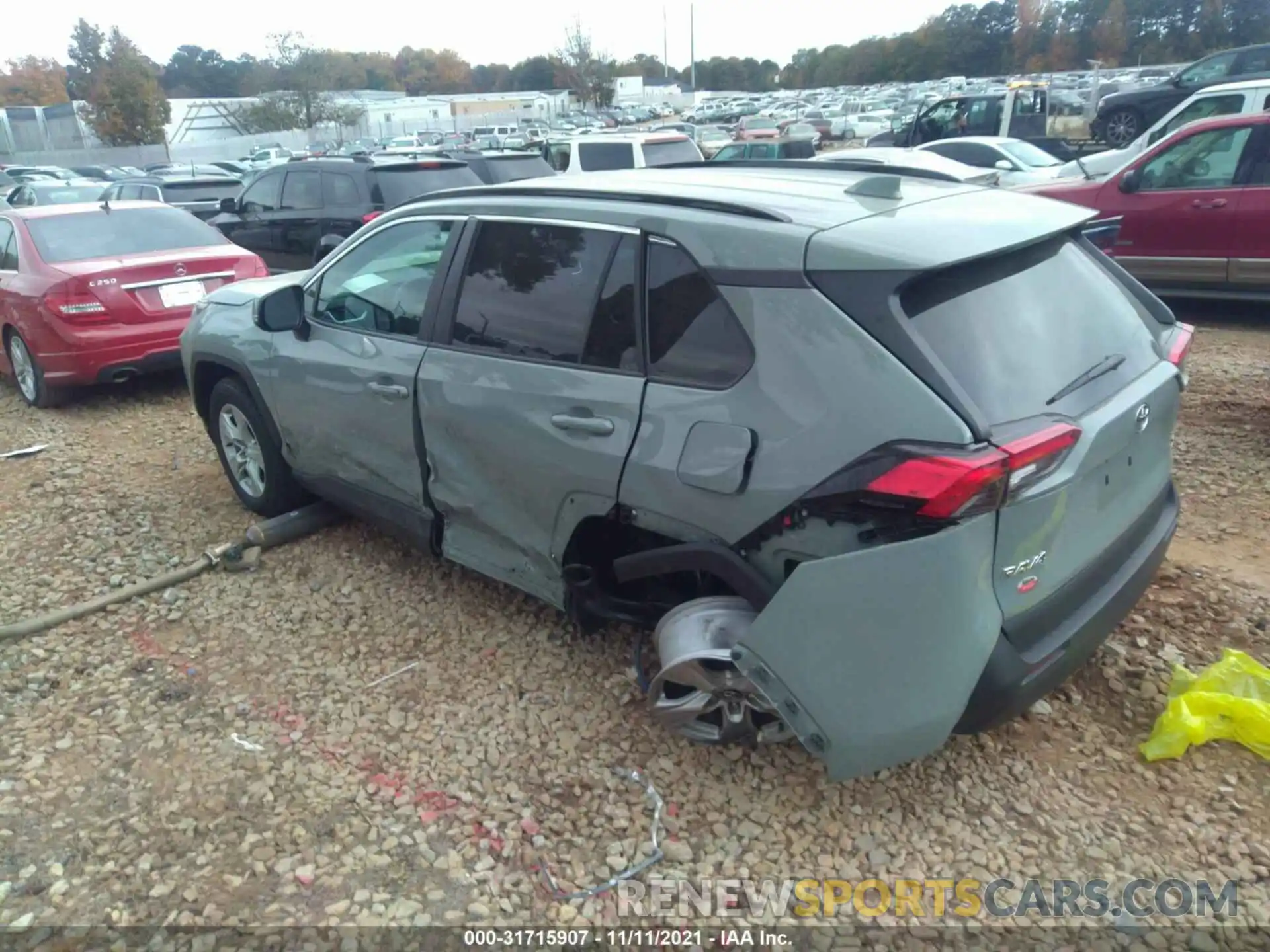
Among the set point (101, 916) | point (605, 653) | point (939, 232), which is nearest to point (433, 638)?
point (605, 653)

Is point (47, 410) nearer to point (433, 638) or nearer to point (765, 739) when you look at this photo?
point (433, 638)

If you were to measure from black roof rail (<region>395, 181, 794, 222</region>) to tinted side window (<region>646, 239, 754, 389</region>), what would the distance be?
0.18 m

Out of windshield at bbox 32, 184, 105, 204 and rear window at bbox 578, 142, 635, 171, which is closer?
rear window at bbox 578, 142, 635, 171

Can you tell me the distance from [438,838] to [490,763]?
34 cm

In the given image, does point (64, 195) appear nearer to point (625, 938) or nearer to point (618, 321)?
point (618, 321)

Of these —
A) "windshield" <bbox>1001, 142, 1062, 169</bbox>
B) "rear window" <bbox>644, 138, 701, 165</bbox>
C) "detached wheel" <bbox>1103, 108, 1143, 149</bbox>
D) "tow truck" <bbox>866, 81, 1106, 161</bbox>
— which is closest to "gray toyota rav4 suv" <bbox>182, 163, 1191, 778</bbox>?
"rear window" <bbox>644, 138, 701, 165</bbox>

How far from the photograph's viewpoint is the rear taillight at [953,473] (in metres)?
2.27

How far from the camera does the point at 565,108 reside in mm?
68188

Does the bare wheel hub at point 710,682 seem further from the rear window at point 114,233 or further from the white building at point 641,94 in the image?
the white building at point 641,94

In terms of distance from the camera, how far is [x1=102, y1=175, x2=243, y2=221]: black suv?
15188mm

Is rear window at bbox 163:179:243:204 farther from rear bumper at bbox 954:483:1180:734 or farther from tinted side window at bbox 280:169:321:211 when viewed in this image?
rear bumper at bbox 954:483:1180:734

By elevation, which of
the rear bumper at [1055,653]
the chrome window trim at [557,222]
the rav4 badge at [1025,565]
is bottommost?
the rear bumper at [1055,653]

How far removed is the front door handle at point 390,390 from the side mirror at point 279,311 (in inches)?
26.0

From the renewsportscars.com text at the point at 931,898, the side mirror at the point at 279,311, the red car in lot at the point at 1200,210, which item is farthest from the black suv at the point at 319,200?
the renewsportscars.com text at the point at 931,898
